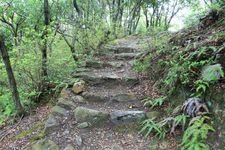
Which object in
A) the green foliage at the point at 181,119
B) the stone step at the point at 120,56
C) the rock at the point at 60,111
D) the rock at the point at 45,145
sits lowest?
the rock at the point at 45,145

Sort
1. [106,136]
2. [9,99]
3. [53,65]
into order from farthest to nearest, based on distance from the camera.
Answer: [9,99], [53,65], [106,136]

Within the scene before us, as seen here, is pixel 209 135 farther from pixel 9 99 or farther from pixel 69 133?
pixel 9 99

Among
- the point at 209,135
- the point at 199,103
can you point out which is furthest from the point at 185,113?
the point at 209,135

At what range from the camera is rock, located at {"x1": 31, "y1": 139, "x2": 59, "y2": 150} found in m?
4.21

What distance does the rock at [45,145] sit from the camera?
166 inches

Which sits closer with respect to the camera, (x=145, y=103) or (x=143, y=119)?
(x=143, y=119)

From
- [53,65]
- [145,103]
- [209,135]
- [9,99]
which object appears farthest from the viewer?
[9,99]

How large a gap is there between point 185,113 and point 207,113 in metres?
0.37

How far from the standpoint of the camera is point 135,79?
20.0ft

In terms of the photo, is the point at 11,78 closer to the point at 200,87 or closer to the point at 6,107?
the point at 6,107

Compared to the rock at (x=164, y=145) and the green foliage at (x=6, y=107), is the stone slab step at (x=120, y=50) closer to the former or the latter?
the green foliage at (x=6, y=107)

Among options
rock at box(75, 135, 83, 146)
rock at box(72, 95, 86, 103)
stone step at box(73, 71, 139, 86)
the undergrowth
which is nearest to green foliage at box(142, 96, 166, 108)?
the undergrowth

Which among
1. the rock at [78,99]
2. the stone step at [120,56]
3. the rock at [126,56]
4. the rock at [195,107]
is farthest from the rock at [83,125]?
the rock at [126,56]

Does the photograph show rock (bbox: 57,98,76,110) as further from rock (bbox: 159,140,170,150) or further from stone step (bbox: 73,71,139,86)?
rock (bbox: 159,140,170,150)
